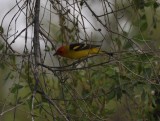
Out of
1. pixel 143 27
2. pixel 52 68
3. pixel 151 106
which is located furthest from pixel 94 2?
pixel 151 106

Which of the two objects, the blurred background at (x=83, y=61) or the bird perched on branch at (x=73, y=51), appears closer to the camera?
the blurred background at (x=83, y=61)

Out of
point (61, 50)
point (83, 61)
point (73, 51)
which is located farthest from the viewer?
point (73, 51)

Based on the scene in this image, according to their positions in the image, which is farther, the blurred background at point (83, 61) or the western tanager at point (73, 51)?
the western tanager at point (73, 51)

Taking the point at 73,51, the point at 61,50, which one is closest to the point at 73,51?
the point at 73,51

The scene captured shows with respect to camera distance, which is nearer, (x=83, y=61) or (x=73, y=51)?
(x=83, y=61)

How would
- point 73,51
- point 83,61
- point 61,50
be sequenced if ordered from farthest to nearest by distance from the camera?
point 73,51 → point 61,50 → point 83,61

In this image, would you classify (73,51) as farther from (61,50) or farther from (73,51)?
(61,50)

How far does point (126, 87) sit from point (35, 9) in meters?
0.99

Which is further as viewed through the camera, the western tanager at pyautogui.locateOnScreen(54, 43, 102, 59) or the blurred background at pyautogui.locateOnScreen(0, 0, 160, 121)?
the western tanager at pyautogui.locateOnScreen(54, 43, 102, 59)

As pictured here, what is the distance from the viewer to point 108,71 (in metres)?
3.21

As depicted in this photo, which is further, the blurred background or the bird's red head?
the bird's red head

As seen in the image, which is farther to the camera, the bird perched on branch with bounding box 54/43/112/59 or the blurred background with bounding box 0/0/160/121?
the bird perched on branch with bounding box 54/43/112/59

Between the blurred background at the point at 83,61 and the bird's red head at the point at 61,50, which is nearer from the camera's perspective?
the blurred background at the point at 83,61

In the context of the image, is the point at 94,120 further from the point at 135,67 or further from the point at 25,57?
the point at 135,67
